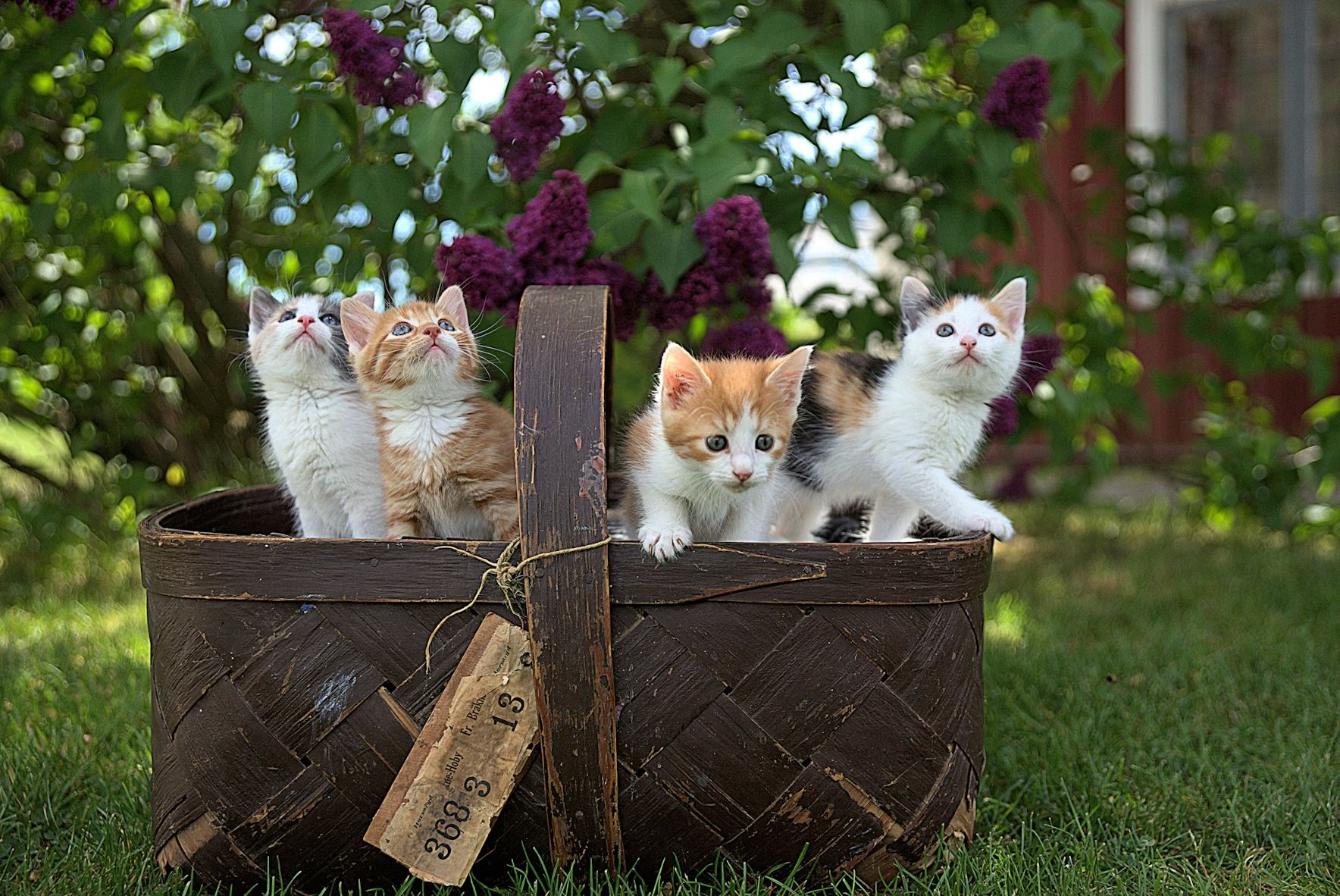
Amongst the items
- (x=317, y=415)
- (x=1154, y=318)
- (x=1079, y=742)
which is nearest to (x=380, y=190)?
(x=317, y=415)

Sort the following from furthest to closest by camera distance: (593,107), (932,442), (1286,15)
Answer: (1286,15)
(593,107)
(932,442)

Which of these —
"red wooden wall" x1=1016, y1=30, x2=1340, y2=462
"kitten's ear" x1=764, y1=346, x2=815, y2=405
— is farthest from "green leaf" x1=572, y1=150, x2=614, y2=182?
"red wooden wall" x1=1016, y1=30, x2=1340, y2=462

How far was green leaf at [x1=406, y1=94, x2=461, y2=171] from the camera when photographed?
1.57 meters

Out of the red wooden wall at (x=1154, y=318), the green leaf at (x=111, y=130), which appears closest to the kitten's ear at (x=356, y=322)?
the green leaf at (x=111, y=130)

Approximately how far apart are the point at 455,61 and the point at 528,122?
143 millimetres

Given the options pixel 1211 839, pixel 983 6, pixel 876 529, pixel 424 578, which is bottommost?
pixel 1211 839

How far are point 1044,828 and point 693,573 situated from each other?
68cm

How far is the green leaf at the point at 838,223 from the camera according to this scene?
179 cm

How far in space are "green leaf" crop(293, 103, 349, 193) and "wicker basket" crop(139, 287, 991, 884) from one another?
2.02 feet

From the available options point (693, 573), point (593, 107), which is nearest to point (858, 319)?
point (593, 107)

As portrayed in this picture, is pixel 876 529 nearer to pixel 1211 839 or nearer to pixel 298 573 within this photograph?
pixel 1211 839

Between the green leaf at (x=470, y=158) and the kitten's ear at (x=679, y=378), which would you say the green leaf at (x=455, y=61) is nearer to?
the green leaf at (x=470, y=158)

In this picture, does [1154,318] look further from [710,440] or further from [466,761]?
[466,761]

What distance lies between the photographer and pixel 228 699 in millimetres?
1240
